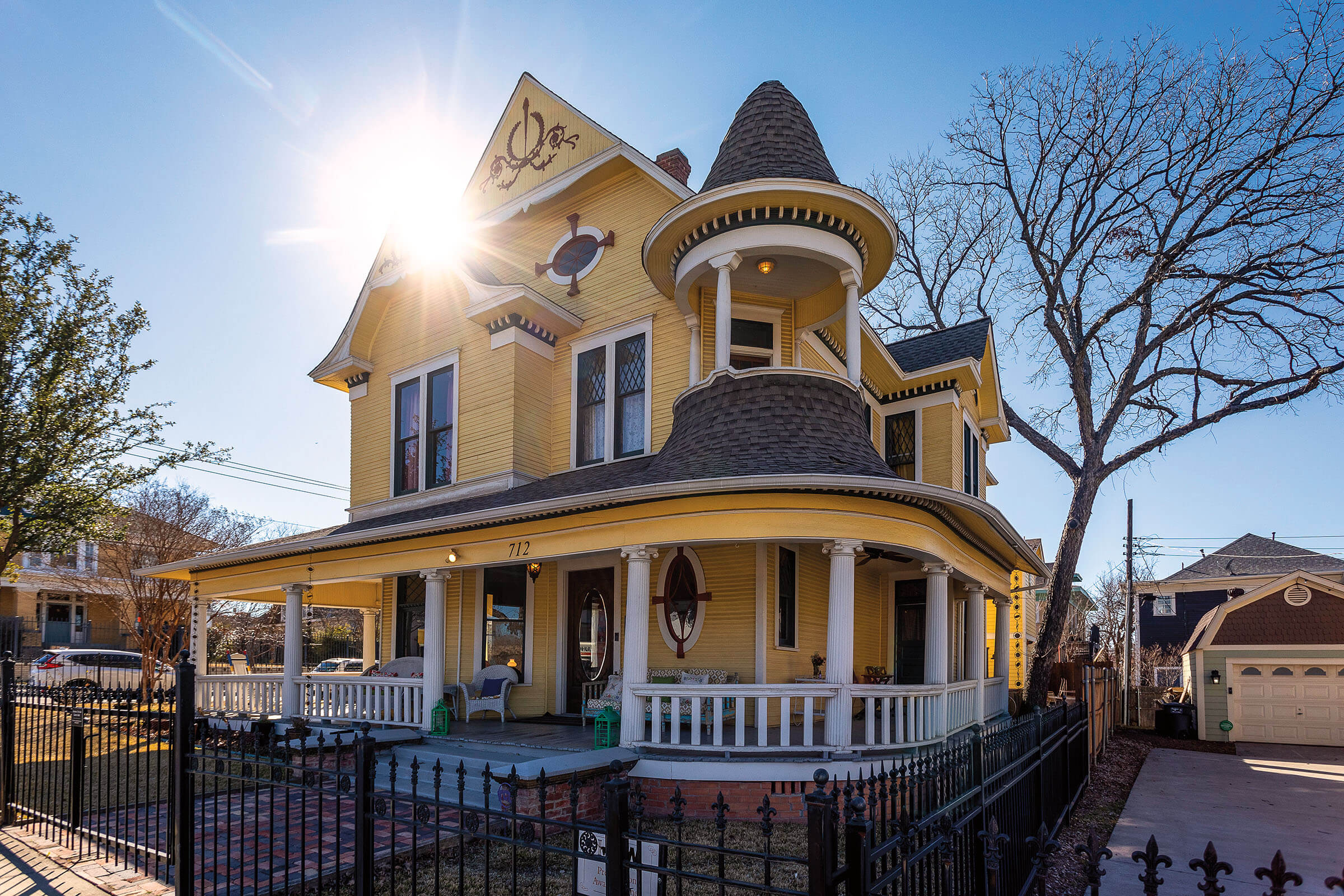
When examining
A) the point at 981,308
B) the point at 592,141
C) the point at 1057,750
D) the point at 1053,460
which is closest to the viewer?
the point at 1057,750

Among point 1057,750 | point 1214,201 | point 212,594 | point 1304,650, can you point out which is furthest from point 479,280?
point 1304,650

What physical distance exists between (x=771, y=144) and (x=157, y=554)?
2302cm

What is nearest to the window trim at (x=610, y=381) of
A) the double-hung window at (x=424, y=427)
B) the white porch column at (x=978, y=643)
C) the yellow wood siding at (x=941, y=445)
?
the double-hung window at (x=424, y=427)

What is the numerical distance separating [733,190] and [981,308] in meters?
19.6

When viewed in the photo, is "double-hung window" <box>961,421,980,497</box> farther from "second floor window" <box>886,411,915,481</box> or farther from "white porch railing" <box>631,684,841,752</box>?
"white porch railing" <box>631,684,841,752</box>

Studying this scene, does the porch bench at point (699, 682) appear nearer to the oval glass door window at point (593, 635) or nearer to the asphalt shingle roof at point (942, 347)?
the oval glass door window at point (593, 635)

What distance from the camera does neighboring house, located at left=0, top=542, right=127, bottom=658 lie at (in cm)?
3850

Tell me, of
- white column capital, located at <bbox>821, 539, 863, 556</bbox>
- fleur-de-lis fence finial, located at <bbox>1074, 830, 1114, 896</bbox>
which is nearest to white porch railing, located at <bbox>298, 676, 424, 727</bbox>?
white column capital, located at <bbox>821, 539, 863, 556</bbox>

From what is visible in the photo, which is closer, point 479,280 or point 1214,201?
point 479,280

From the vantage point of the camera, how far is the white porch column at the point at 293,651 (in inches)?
565

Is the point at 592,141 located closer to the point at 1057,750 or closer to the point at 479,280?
the point at 479,280

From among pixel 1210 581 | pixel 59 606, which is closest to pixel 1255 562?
pixel 1210 581

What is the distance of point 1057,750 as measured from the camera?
10.4 meters

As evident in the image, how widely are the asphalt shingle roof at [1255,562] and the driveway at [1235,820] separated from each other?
78.6 feet
